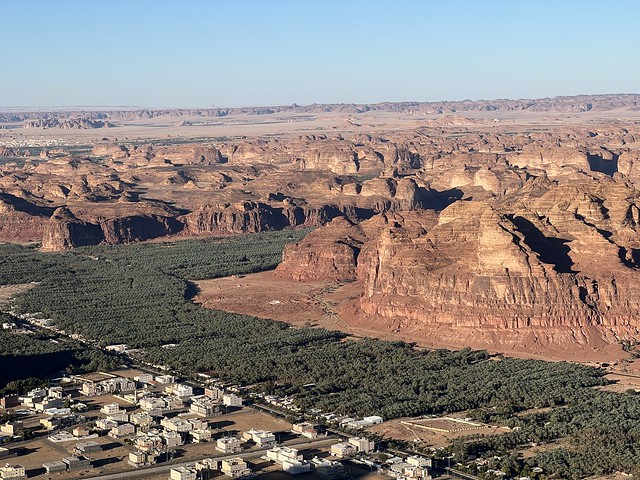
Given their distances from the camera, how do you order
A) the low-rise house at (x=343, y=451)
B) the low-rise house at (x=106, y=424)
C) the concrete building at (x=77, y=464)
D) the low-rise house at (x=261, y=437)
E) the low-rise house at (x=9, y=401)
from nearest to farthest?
the concrete building at (x=77, y=464)
the low-rise house at (x=343, y=451)
the low-rise house at (x=261, y=437)
the low-rise house at (x=106, y=424)
the low-rise house at (x=9, y=401)

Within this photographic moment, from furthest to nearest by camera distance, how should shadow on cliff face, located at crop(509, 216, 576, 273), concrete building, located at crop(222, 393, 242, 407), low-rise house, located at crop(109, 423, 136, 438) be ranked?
shadow on cliff face, located at crop(509, 216, 576, 273) < concrete building, located at crop(222, 393, 242, 407) < low-rise house, located at crop(109, 423, 136, 438)

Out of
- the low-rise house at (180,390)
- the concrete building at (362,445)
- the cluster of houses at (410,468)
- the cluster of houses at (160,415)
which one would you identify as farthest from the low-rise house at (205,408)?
the cluster of houses at (410,468)

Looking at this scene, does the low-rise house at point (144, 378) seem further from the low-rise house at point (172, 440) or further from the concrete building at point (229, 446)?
the concrete building at point (229, 446)

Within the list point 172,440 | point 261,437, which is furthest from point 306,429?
point 172,440

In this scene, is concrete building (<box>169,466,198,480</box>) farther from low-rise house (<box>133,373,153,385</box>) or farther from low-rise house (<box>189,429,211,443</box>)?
low-rise house (<box>133,373,153,385</box>)

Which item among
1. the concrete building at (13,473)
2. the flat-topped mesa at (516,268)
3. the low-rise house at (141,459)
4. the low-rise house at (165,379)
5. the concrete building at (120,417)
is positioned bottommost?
the low-rise house at (165,379)

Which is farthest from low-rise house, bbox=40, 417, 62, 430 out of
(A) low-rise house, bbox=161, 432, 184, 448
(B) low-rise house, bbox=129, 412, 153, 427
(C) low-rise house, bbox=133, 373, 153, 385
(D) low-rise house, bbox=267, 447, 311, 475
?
(D) low-rise house, bbox=267, 447, 311, 475
